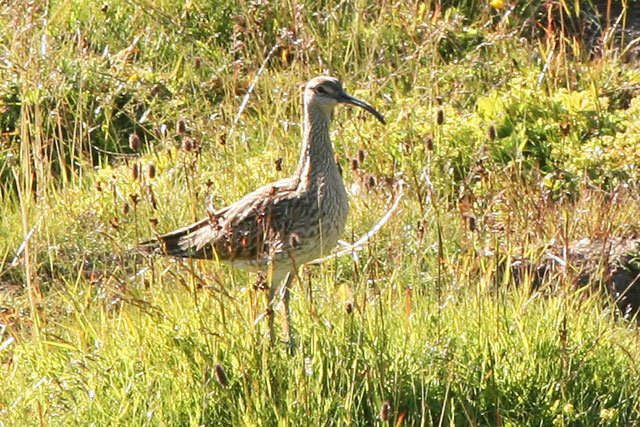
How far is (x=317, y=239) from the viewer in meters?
6.12

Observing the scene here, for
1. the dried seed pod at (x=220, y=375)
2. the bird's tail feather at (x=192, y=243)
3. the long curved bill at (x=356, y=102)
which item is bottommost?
the dried seed pod at (x=220, y=375)

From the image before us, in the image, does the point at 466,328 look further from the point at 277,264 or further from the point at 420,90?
the point at 420,90

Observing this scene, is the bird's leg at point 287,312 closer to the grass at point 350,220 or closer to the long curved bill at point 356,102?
the grass at point 350,220

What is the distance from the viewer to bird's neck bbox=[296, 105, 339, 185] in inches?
252

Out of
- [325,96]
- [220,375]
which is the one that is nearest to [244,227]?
[325,96]

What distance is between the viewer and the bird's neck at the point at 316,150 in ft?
21.0

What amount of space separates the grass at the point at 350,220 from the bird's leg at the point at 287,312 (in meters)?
0.05

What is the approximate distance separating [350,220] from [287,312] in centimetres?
150

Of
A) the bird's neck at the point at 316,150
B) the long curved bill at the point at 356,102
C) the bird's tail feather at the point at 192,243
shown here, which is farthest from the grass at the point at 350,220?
the bird's neck at the point at 316,150

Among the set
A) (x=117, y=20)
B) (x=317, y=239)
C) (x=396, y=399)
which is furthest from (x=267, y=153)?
(x=396, y=399)

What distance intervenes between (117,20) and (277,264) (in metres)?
3.69

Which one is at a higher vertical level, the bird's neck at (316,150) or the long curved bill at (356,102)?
the long curved bill at (356,102)

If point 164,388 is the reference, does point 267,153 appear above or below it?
above

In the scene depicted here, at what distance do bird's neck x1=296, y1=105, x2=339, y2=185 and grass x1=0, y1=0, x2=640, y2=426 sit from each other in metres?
0.39
